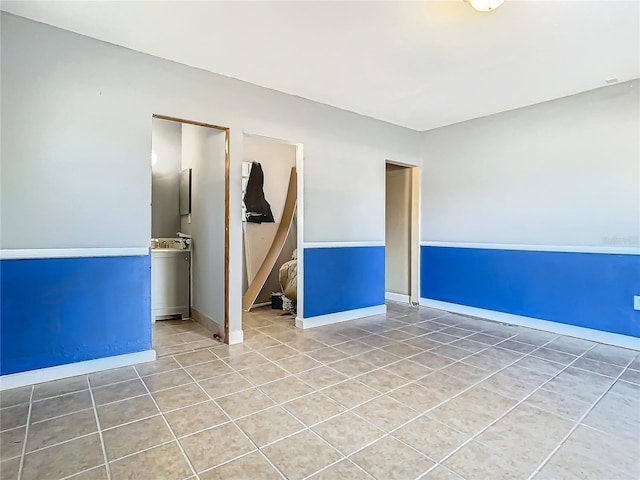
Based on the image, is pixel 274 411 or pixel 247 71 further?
pixel 247 71

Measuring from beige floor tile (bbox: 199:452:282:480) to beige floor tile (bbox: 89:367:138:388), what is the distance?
4.62 feet

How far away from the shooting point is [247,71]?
328 centimetres

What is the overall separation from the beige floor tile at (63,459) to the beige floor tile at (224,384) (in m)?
0.73

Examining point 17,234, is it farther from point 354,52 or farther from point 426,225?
point 426,225

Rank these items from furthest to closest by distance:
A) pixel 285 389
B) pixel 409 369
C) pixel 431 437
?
pixel 409 369, pixel 285 389, pixel 431 437

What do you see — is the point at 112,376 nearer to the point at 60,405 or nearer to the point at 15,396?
the point at 60,405

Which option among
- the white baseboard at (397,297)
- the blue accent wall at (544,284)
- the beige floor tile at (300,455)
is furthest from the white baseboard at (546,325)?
the beige floor tile at (300,455)

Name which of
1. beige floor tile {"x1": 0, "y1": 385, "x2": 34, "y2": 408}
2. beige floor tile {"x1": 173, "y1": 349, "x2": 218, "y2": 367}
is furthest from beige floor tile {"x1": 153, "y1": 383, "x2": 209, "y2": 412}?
beige floor tile {"x1": 0, "y1": 385, "x2": 34, "y2": 408}

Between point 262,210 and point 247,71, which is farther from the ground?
point 247,71

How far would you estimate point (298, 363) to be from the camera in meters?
2.95

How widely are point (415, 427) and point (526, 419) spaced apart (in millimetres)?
709

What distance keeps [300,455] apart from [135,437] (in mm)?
915

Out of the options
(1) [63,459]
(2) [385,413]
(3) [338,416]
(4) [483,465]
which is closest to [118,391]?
(1) [63,459]

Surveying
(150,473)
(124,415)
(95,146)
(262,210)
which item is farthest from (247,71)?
(150,473)
